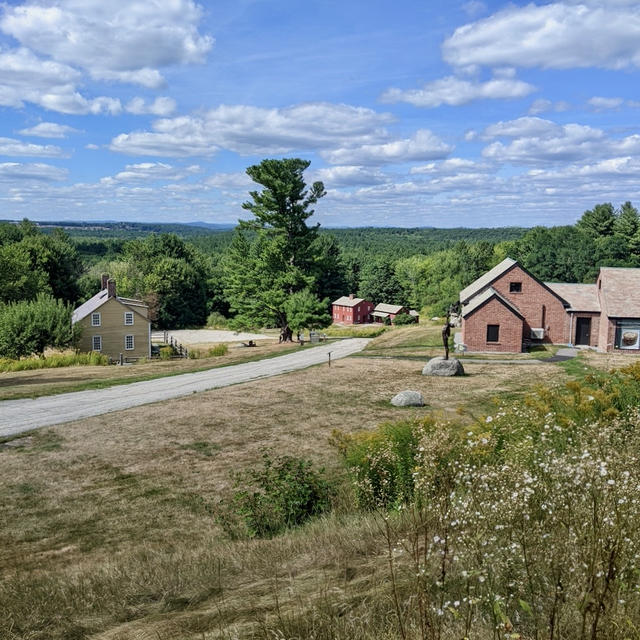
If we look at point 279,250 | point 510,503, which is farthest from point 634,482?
point 279,250

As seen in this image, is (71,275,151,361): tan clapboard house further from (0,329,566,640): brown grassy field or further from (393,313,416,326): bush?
(393,313,416,326): bush

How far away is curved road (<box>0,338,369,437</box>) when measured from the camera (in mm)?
18875

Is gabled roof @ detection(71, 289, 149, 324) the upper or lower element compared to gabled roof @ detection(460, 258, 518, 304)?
lower

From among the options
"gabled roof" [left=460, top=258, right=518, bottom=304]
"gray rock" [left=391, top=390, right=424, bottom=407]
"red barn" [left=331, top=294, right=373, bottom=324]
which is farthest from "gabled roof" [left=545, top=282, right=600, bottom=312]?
"red barn" [left=331, top=294, right=373, bottom=324]

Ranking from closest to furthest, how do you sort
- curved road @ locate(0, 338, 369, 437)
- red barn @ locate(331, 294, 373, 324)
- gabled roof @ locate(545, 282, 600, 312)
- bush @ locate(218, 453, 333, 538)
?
bush @ locate(218, 453, 333, 538) < curved road @ locate(0, 338, 369, 437) < gabled roof @ locate(545, 282, 600, 312) < red barn @ locate(331, 294, 373, 324)

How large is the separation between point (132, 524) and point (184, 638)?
259 inches

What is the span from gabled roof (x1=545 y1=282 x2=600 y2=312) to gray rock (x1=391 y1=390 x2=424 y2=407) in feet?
76.4

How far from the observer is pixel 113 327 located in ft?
161

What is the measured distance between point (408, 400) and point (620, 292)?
79.3 feet

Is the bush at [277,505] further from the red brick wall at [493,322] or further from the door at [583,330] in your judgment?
the door at [583,330]

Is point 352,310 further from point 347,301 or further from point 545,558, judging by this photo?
point 545,558

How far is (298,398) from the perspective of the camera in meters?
22.1

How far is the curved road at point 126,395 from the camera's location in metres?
18.9

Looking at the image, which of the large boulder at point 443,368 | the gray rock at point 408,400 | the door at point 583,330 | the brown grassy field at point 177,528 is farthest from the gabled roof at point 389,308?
the gray rock at point 408,400
